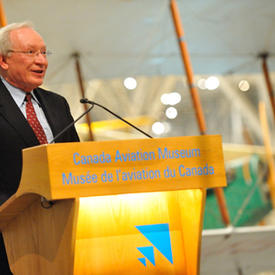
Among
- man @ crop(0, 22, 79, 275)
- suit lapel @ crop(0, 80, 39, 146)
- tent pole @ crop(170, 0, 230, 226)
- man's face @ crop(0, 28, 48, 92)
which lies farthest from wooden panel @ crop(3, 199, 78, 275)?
tent pole @ crop(170, 0, 230, 226)

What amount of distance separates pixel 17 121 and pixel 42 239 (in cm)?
53

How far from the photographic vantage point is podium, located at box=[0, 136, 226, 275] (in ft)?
5.47

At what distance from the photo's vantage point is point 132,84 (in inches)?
318

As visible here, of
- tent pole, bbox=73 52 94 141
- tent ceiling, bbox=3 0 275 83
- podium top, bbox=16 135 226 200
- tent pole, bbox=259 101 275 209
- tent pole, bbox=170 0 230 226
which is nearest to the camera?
podium top, bbox=16 135 226 200

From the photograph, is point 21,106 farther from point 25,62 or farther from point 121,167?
point 121,167

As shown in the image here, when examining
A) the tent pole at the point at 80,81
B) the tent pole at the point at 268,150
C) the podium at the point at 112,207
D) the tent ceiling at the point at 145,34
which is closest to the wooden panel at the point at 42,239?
the podium at the point at 112,207

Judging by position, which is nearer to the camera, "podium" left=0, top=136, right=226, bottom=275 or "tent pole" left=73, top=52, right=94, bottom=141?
"podium" left=0, top=136, right=226, bottom=275

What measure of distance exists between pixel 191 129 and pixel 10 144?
5.85 meters

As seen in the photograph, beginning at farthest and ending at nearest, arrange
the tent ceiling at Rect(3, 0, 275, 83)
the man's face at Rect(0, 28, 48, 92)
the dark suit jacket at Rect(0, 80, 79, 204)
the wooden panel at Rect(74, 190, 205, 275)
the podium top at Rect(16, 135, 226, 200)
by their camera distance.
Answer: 1. the tent ceiling at Rect(3, 0, 275, 83)
2. the man's face at Rect(0, 28, 48, 92)
3. the dark suit jacket at Rect(0, 80, 79, 204)
4. the wooden panel at Rect(74, 190, 205, 275)
5. the podium top at Rect(16, 135, 226, 200)

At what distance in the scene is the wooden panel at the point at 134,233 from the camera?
1.86 m

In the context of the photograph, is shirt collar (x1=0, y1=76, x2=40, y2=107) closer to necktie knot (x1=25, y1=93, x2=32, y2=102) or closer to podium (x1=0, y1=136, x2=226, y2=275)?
necktie knot (x1=25, y1=93, x2=32, y2=102)

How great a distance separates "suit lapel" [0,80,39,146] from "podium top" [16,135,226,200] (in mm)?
456

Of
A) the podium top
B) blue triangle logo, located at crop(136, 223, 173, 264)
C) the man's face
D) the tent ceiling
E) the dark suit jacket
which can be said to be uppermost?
the tent ceiling

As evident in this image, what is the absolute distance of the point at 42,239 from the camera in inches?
71.6
